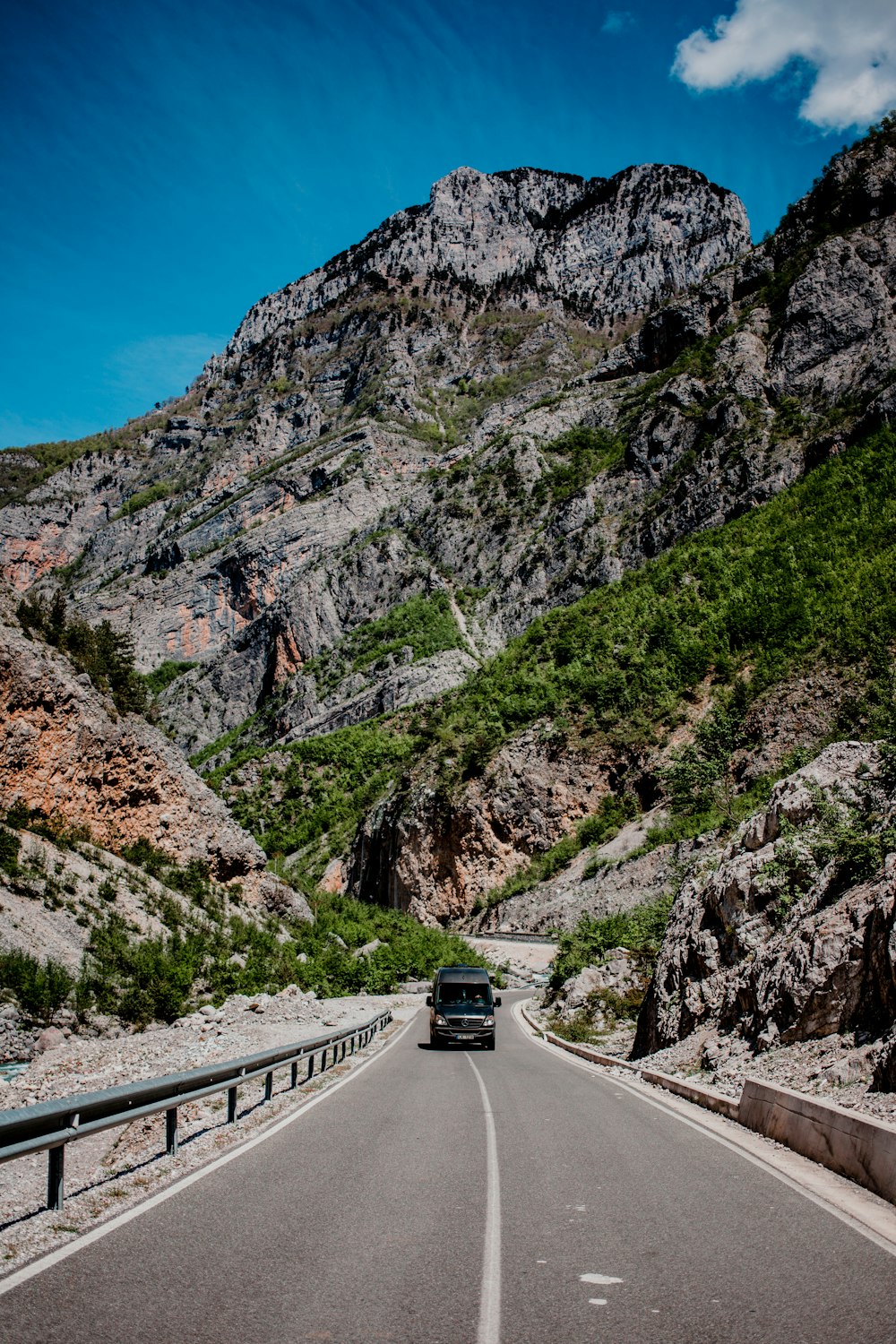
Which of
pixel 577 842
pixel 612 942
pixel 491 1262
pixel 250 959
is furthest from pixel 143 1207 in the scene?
pixel 577 842

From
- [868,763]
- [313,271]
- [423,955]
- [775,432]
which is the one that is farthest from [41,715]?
[313,271]

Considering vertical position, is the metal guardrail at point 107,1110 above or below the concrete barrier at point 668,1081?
above

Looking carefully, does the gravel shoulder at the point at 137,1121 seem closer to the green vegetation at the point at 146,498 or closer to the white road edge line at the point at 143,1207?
the white road edge line at the point at 143,1207

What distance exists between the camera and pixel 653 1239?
5195 millimetres

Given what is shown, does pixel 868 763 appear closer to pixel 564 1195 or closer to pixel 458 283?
pixel 564 1195

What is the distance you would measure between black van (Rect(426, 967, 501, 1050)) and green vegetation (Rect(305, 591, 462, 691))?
5496 cm

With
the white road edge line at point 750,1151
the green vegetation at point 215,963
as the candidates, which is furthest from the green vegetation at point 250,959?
the white road edge line at point 750,1151

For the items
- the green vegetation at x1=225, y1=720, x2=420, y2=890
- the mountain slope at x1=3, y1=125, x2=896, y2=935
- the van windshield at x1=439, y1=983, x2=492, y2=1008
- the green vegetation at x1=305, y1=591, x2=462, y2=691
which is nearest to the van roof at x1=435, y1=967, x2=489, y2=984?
the van windshield at x1=439, y1=983, x2=492, y2=1008

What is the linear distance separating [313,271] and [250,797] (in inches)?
6409

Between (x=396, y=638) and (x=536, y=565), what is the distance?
50.9 feet

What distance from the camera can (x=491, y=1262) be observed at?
4770mm

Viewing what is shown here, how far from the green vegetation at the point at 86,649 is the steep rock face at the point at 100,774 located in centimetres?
149

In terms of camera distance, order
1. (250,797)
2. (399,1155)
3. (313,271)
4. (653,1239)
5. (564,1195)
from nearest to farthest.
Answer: (653,1239) → (564,1195) → (399,1155) → (250,797) → (313,271)

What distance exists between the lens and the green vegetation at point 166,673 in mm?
103619
